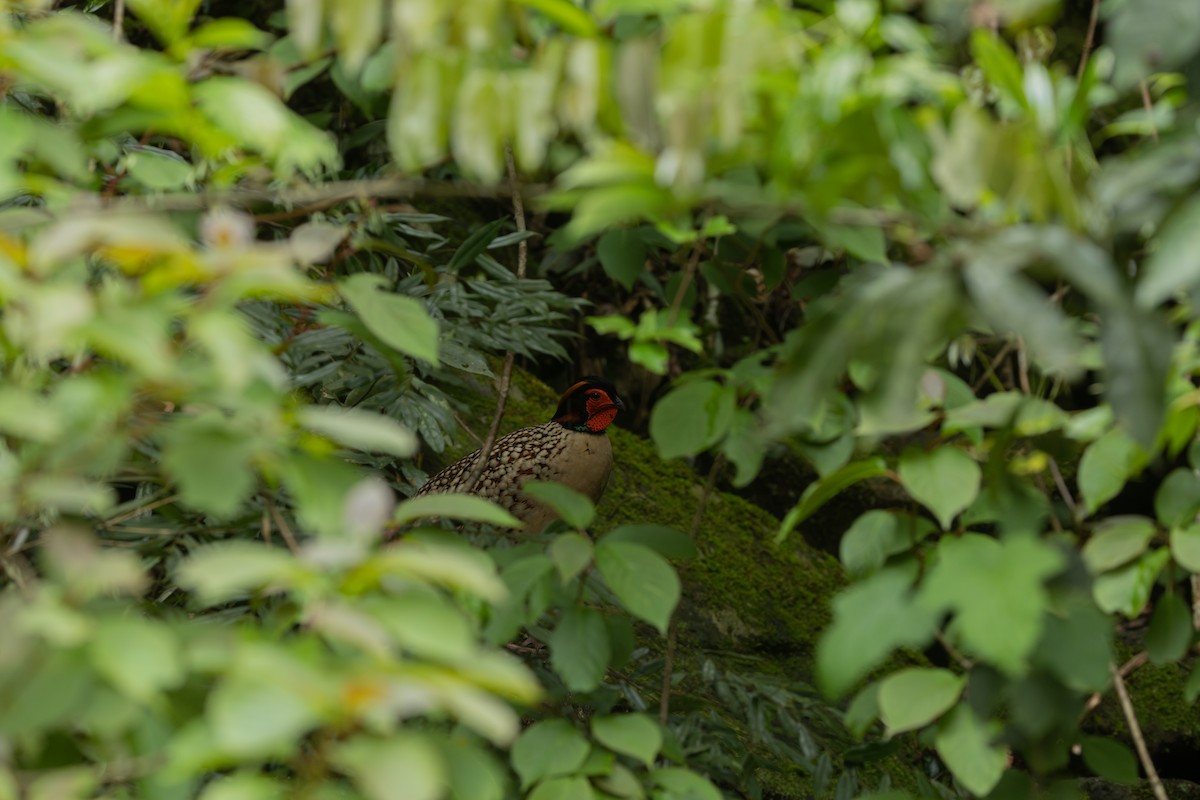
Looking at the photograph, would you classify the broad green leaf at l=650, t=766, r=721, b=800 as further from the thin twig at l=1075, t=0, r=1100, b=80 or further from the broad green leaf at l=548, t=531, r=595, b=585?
the thin twig at l=1075, t=0, r=1100, b=80

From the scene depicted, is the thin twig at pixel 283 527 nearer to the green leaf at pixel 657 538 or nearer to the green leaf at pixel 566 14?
the green leaf at pixel 657 538

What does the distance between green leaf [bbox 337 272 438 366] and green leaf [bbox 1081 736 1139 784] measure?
1083mm

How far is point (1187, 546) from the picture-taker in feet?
5.15

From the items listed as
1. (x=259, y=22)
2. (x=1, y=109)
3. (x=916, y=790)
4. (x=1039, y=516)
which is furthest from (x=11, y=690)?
(x=259, y=22)

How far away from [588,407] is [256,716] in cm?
338

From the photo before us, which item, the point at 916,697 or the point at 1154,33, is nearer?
the point at 1154,33

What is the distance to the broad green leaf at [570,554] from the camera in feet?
5.31

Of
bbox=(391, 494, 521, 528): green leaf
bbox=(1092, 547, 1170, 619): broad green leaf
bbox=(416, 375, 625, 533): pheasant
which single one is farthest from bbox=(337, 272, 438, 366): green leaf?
bbox=(416, 375, 625, 533): pheasant

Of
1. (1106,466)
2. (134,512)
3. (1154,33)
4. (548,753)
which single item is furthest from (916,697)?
(134,512)

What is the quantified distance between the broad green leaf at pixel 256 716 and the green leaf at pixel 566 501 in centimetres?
79

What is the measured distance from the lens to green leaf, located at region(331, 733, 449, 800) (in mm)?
943

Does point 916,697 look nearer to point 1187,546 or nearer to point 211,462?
point 1187,546

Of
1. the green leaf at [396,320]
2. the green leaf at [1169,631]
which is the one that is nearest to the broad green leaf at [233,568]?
the green leaf at [396,320]

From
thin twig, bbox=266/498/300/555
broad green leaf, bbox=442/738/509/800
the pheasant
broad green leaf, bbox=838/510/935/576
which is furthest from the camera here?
the pheasant
